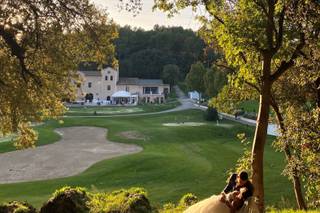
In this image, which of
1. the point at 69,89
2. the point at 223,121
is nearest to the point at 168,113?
the point at 223,121

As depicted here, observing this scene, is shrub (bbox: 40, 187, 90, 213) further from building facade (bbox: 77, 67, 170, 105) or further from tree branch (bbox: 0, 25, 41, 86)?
building facade (bbox: 77, 67, 170, 105)

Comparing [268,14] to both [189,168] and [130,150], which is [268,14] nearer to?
[189,168]

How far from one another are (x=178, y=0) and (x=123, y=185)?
22.9m

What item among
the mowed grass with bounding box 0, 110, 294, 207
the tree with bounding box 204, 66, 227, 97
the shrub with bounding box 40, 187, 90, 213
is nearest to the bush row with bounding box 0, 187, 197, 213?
the shrub with bounding box 40, 187, 90, 213

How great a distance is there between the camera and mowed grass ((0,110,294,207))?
30.9m

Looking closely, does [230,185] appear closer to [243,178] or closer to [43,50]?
[243,178]

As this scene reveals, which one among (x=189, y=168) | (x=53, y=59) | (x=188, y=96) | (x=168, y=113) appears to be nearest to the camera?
(x=53, y=59)

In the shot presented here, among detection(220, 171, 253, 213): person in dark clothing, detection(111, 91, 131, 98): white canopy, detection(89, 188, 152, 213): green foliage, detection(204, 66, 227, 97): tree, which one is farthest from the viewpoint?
detection(111, 91, 131, 98): white canopy

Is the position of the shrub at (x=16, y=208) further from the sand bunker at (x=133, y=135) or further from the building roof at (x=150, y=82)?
the building roof at (x=150, y=82)

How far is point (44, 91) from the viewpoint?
1922 centimetres

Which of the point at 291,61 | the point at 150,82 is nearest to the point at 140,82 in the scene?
the point at 150,82

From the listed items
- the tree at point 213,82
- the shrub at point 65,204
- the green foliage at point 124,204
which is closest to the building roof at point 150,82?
the tree at point 213,82

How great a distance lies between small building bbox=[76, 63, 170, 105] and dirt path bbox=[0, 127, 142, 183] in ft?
223

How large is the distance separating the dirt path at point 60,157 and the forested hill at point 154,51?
91.9 metres
